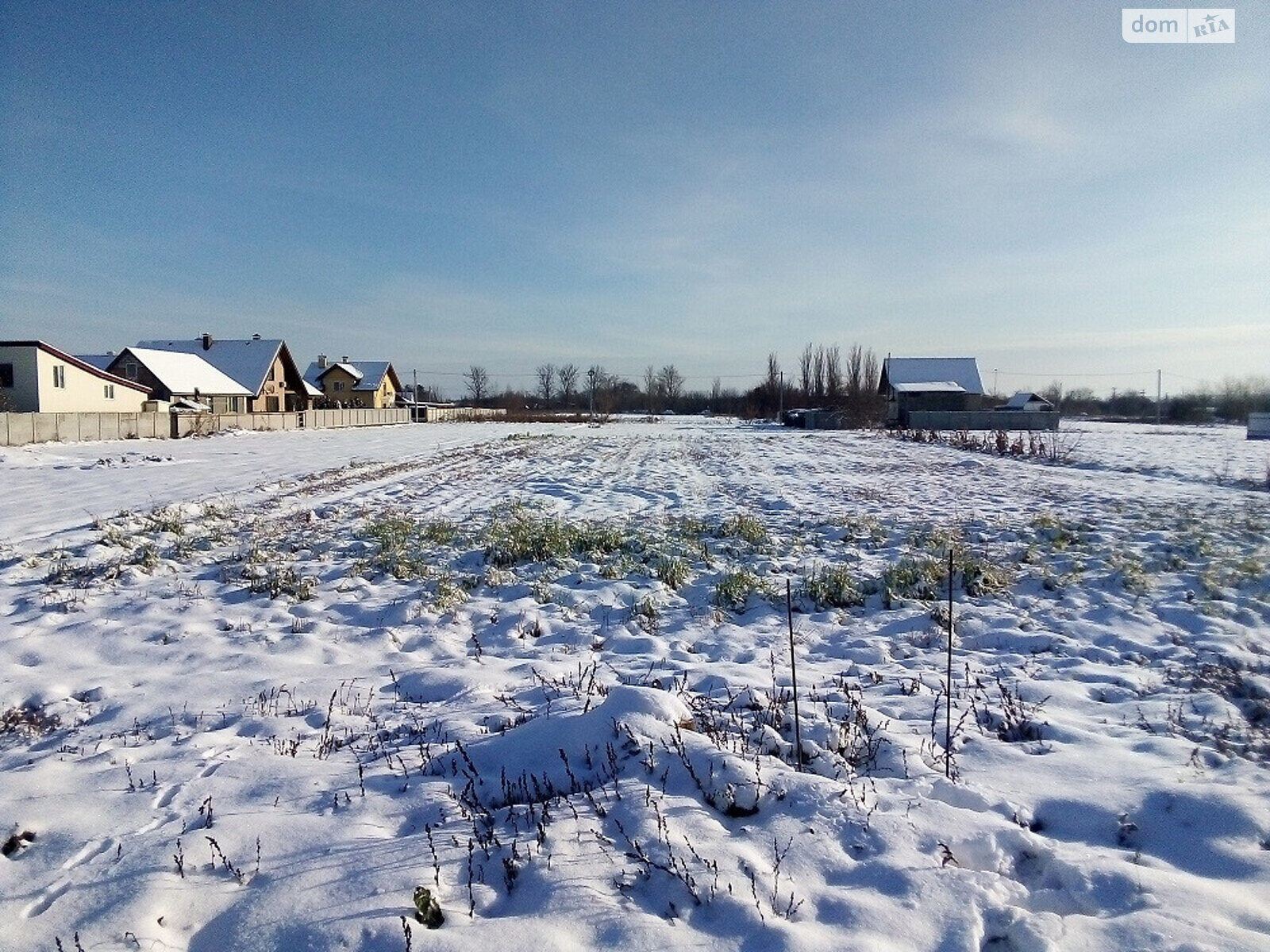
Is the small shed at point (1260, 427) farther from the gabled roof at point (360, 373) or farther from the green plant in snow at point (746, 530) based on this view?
the gabled roof at point (360, 373)

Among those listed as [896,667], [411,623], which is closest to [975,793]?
[896,667]

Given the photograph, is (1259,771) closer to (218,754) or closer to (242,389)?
(218,754)

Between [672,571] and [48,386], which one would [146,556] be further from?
[48,386]

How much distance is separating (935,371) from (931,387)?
3206 mm

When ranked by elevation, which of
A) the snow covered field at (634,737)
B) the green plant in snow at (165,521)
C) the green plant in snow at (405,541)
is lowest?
the snow covered field at (634,737)

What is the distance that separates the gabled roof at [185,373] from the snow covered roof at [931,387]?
51.2m

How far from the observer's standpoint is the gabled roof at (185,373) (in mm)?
46625

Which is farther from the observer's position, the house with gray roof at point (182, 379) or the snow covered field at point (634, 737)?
the house with gray roof at point (182, 379)

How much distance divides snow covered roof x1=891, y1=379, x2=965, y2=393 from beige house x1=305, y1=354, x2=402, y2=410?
53.7 metres

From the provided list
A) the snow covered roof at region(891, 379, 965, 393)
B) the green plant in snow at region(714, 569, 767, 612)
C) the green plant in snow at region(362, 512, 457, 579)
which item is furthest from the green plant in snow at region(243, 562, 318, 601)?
the snow covered roof at region(891, 379, 965, 393)

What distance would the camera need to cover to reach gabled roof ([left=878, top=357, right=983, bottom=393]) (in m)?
57.4

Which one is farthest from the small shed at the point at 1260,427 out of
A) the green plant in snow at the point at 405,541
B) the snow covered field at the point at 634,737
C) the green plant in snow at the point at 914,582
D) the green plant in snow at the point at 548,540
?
the green plant in snow at the point at 405,541

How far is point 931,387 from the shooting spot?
56.0 meters

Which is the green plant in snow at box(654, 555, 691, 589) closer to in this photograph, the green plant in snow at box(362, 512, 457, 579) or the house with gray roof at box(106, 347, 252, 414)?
the green plant in snow at box(362, 512, 457, 579)
